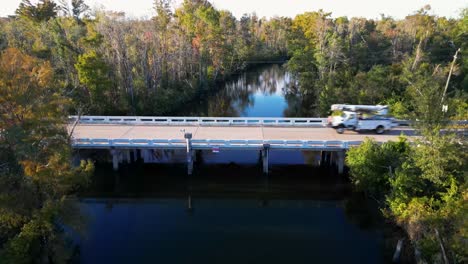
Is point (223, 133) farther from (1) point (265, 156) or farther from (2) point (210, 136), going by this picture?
(1) point (265, 156)

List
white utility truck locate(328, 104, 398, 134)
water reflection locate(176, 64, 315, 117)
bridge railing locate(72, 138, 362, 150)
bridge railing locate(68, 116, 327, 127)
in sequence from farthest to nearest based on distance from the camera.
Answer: water reflection locate(176, 64, 315, 117) → bridge railing locate(68, 116, 327, 127) → white utility truck locate(328, 104, 398, 134) → bridge railing locate(72, 138, 362, 150)

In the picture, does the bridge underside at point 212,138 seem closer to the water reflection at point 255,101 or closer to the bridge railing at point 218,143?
the bridge railing at point 218,143

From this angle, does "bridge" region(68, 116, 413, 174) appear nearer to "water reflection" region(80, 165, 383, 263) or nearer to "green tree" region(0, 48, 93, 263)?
"water reflection" region(80, 165, 383, 263)

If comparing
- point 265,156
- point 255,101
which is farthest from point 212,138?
point 255,101

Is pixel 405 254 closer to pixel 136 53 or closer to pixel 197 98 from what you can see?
pixel 136 53

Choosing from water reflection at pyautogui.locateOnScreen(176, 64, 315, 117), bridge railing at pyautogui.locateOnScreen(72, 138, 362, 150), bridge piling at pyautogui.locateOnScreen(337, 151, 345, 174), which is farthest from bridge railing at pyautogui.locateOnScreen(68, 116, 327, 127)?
water reflection at pyautogui.locateOnScreen(176, 64, 315, 117)
